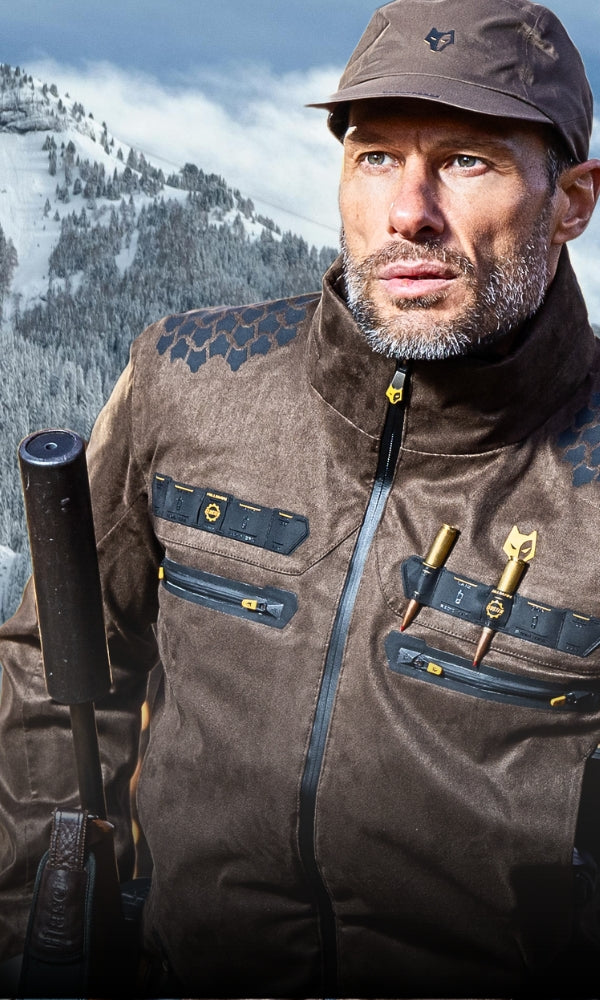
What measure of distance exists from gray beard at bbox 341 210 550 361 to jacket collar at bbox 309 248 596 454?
0.07 feet

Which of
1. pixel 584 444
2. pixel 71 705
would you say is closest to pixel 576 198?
pixel 584 444

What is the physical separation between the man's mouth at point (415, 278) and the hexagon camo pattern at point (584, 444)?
22 cm

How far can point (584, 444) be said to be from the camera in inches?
45.6

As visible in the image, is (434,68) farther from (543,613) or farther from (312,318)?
(543,613)

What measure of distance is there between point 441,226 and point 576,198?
20 centimetres

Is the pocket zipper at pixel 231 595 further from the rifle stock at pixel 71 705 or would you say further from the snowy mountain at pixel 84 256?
the snowy mountain at pixel 84 256

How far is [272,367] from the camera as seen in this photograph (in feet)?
4.19

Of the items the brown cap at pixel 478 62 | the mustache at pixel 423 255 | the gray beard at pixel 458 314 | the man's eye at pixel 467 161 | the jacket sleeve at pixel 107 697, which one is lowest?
the jacket sleeve at pixel 107 697

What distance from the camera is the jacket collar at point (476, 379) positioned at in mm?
1121

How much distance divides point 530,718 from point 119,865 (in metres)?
0.61

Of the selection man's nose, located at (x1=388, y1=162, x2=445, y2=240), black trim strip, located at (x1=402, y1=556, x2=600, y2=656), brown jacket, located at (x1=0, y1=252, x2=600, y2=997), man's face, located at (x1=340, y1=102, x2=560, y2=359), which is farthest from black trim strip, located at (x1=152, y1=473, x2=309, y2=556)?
man's nose, located at (x1=388, y1=162, x2=445, y2=240)

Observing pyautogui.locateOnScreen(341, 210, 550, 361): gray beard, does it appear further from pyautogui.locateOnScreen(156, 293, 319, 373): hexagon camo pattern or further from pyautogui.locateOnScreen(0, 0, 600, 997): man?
pyautogui.locateOnScreen(156, 293, 319, 373): hexagon camo pattern

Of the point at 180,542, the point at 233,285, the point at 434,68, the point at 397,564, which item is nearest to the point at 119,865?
the point at 180,542

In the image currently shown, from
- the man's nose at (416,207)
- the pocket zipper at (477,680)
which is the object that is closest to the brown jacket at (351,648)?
the pocket zipper at (477,680)
